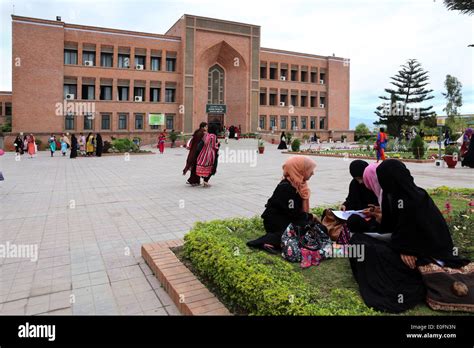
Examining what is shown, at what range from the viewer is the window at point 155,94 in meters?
38.6

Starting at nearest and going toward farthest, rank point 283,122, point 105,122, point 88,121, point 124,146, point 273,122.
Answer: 1. point 124,146
2. point 88,121
3. point 105,122
4. point 273,122
5. point 283,122

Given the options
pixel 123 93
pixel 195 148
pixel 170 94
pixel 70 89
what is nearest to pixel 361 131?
pixel 170 94

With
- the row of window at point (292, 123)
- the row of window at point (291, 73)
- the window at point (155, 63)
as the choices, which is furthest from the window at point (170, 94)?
the row of window at point (291, 73)

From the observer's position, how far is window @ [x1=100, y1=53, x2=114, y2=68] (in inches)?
1422

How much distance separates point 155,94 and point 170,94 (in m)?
1.66

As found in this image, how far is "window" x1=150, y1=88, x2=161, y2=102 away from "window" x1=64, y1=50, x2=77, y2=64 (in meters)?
7.78

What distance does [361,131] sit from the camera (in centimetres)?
4853

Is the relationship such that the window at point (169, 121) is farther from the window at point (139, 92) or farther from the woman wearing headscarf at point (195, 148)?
the woman wearing headscarf at point (195, 148)

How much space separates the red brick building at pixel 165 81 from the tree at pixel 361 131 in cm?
305

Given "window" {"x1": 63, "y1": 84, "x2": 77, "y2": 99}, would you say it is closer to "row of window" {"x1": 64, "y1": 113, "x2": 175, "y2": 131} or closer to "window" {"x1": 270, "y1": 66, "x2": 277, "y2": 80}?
"row of window" {"x1": 64, "y1": 113, "x2": 175, "y2": 131}

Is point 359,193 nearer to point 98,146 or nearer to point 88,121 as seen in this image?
point 98,146

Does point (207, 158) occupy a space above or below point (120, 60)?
below

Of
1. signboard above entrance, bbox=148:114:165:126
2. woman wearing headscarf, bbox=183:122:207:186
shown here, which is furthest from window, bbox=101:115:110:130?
woman wearing headscarf, bbox=183:122:207:186

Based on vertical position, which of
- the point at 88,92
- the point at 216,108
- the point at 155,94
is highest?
the point at 155,94
